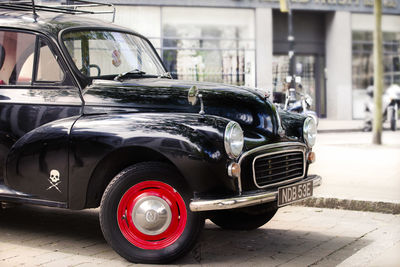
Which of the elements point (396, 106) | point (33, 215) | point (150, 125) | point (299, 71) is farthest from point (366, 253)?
point (299, 71)

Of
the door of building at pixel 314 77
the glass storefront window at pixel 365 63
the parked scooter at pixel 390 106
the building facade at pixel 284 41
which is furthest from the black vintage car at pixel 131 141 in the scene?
the glass storefront window at pixel 365 63

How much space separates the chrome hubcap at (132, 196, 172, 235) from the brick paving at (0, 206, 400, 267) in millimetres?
303

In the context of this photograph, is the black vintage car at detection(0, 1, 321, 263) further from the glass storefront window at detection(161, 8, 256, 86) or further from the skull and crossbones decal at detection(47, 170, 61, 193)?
the glass storefront window at detection(161, 8, 256, 86)

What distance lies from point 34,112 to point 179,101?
1.22m

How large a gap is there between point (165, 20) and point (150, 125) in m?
18.2

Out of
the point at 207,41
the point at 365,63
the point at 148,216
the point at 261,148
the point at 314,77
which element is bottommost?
the point at 148,216

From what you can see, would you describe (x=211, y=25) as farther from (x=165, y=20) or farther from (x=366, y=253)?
(x=366, y=253)

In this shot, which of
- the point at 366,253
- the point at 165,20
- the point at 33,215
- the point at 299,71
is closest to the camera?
the point at 366,253

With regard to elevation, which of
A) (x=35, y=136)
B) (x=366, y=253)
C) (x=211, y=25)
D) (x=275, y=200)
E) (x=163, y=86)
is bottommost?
(x=366, y=253)

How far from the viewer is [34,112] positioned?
16.9ft

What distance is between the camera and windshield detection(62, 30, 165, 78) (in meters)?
5.31

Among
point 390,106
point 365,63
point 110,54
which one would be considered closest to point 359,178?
point 110,54

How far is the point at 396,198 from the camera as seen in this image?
6.62 metres

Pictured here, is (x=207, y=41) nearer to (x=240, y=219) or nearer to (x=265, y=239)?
(x=240, y=219)
